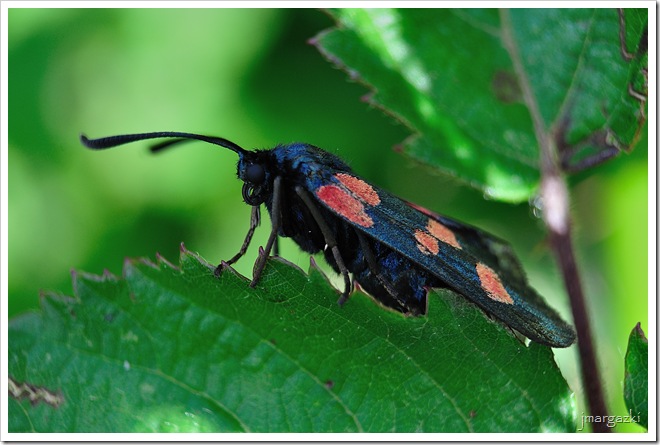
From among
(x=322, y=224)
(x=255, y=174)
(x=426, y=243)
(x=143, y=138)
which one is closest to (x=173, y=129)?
(x=143, y=138)

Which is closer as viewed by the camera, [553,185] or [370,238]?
[370,238]

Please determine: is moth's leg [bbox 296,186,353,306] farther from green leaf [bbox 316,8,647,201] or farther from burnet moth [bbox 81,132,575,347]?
green leaf [bbox 316,8,647,201]

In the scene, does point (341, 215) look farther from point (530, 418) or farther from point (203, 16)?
point (203, 16)

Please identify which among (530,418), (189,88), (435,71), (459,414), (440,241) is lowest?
(459,414)

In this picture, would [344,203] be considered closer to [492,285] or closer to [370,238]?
[370,238]

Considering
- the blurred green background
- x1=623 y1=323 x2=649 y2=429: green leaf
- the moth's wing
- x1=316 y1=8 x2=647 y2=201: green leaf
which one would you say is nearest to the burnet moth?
the moth's wing

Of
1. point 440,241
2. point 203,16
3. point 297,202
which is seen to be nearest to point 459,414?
point 440,241
